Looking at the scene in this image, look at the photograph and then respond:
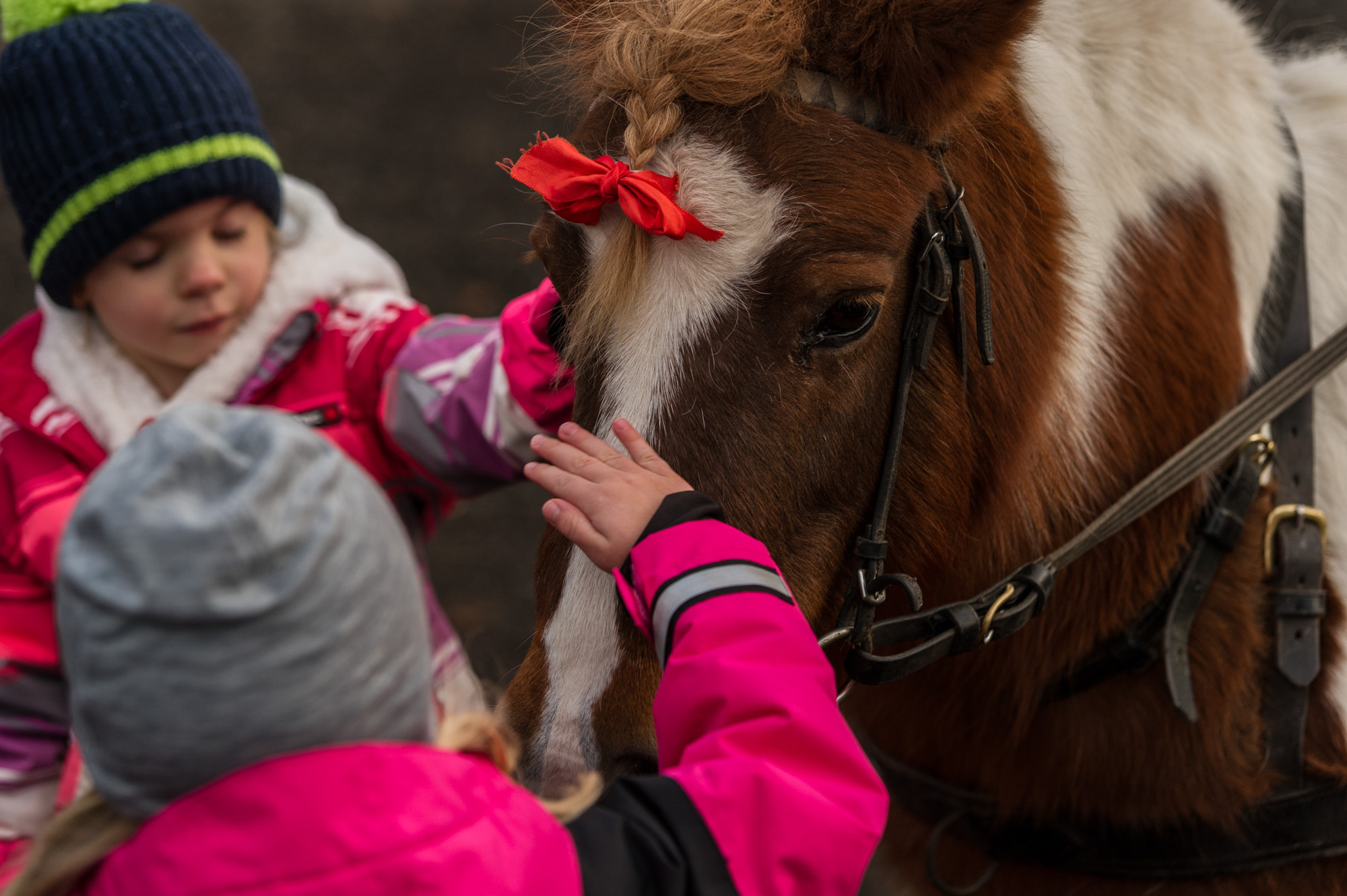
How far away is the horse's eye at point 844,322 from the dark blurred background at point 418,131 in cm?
293

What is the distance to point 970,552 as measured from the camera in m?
1.39

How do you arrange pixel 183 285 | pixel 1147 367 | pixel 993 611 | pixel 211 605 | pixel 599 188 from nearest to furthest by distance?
pixel 211 605
pixel 599 188
pixel 993 611
pixel 1147 367
pixel 183 285

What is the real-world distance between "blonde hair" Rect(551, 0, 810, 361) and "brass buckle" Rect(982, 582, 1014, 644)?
1.95 feet

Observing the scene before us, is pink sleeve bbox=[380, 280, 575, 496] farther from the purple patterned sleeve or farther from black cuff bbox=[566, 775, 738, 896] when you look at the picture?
black cuff bbox=[566, 775, 738, 896]

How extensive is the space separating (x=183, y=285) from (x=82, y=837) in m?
1.12

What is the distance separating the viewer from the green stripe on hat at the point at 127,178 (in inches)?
62.6

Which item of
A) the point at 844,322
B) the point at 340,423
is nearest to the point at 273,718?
the point at 844,322

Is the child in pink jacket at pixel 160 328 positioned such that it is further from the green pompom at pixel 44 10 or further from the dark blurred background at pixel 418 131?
the dark blurred background at pixel 418 131

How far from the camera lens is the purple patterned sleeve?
5.57 feet

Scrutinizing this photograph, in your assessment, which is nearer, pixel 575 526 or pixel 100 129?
pixel 575 526

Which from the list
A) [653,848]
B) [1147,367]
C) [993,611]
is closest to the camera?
[653,848]

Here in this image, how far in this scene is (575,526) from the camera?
3.50 feet

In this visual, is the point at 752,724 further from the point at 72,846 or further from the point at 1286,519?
the point at 1286,519

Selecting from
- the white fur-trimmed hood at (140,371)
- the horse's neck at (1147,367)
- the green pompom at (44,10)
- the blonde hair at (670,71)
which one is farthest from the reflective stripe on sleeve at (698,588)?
the green pompom at (44,10)
